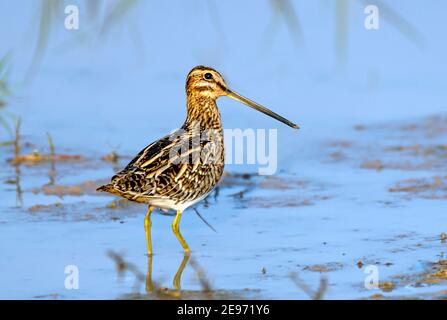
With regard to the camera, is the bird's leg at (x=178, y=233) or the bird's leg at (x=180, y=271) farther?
the bird's leg at (x=178, y=233)

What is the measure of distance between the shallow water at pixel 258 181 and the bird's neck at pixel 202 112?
752 millimetres

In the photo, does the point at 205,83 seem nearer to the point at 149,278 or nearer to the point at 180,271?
the point at 180,271

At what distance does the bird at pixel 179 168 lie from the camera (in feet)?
25.0

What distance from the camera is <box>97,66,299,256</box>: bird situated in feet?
25.0

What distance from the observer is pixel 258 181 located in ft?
32.1

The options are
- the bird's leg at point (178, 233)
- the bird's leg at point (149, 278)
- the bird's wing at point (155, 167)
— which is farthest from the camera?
the bird's leg at point (178, 233)

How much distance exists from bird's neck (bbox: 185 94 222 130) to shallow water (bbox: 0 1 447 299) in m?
0.75

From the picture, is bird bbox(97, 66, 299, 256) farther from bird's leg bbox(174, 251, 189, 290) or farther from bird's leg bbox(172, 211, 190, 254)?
bird's leg bbox(174, 251, 189, 290)

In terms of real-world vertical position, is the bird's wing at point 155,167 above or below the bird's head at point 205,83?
below

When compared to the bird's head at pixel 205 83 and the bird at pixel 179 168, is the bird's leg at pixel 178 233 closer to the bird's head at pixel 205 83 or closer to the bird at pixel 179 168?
the bird at pixel 179 168

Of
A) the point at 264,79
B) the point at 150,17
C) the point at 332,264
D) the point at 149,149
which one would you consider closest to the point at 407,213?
the point at 332,264

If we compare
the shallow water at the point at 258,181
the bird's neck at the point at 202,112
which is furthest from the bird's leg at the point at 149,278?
the bird's neck at the point at 202,112
